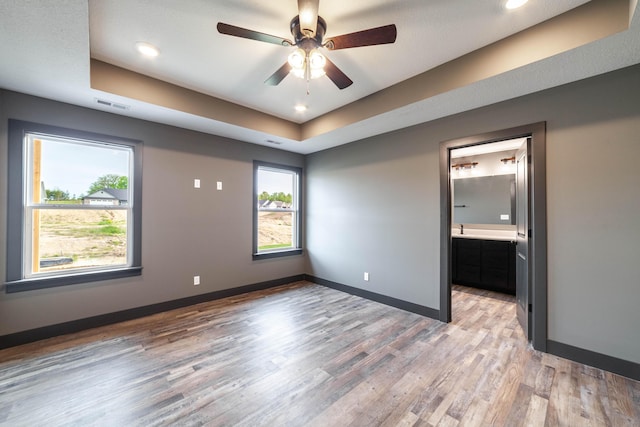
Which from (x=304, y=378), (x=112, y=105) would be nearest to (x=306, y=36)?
(x=112, y=105)

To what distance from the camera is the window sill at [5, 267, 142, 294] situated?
8.46ft

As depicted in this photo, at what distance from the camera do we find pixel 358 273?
419cm

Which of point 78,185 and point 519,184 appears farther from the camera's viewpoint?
point 519,184

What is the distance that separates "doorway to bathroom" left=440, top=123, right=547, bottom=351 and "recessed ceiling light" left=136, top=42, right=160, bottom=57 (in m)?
3.25

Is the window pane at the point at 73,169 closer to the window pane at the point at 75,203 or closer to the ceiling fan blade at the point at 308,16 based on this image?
the window pane at the point at 75,203

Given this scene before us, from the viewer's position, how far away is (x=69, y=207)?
2.88 m

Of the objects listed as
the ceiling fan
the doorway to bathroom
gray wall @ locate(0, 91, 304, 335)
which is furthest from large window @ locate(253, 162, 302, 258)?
the doorway to bathroom

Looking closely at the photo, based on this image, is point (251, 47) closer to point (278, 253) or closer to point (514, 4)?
point (514, 4)

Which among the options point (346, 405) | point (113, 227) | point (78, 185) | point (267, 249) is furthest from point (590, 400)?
point (78, 185)

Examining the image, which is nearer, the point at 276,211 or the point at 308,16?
the point at 308,16

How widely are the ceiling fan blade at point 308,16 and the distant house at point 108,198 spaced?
2976mm

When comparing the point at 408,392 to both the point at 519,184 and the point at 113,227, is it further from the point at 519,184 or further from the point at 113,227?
the point at 113,227

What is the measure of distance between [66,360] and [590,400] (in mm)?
4265

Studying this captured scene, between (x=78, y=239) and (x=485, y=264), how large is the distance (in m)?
5.94
